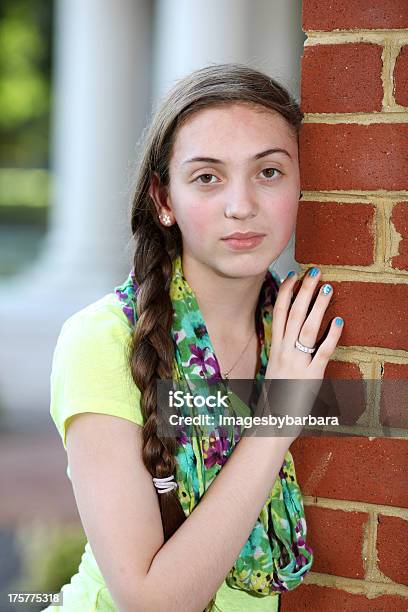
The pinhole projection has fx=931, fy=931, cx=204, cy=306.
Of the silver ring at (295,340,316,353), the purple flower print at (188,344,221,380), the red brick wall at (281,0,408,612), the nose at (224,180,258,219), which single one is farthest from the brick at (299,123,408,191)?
the purple flower print at (188,344,221,380)

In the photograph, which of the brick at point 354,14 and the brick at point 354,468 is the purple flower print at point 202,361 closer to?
the brick at point 354,468

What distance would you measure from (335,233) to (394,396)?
0.99ft

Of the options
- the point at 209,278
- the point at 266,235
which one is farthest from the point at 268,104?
the point at 209,278

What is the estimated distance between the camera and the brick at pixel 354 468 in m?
1.61

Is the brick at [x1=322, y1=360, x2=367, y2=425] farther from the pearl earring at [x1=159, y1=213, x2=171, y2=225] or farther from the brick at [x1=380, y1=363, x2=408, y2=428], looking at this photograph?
the pearl earring at [x1=159, y1=213, x2=171, y2=225]

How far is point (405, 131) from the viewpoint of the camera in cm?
155

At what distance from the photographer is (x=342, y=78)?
158 cm

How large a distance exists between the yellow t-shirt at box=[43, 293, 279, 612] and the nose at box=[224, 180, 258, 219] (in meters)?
0.33

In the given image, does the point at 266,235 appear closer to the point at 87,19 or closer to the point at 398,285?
the point at 398,285

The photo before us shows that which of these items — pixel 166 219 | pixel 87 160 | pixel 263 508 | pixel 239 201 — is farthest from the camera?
pixel 87 160

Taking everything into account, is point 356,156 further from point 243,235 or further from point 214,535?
point 214,535

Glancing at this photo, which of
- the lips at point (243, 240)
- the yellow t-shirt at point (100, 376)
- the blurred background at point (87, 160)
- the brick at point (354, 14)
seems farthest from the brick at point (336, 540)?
the blurred background at point (87, 160)

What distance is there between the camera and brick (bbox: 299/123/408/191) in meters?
1.56

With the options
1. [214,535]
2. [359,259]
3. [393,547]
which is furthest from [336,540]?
[359,259]
